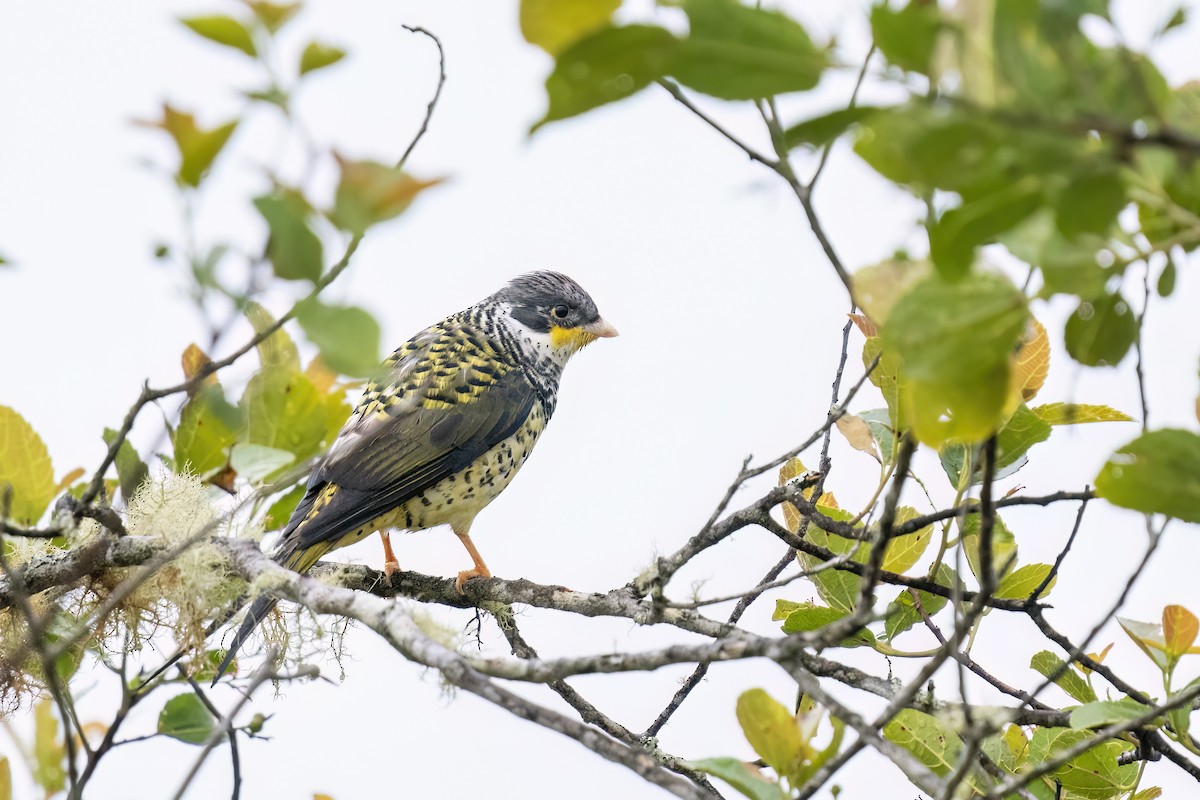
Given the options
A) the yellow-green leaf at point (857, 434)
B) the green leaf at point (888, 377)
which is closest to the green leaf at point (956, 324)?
the green leaf at point (888, 377)

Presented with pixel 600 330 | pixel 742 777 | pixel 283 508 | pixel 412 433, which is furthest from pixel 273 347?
pixel 600 330

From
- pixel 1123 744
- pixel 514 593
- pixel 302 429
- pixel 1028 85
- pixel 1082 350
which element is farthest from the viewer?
pixel 514 593

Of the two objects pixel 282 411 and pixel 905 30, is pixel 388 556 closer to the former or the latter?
pixel 282 411

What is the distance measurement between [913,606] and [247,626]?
5.33 ft

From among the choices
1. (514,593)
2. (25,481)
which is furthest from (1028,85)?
(514,593)

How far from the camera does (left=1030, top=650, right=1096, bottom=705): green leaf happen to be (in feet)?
8.34

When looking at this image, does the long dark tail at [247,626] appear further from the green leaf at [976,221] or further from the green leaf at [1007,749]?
the green leaf at [976,221]

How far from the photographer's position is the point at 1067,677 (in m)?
2.54

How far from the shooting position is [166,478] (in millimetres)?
2889

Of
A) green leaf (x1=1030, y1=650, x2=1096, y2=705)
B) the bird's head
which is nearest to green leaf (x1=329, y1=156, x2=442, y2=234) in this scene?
green leaf (x1=1030, y1=650, x2=1096, y2=705)

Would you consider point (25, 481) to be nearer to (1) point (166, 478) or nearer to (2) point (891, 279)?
(1) point (166, 478)

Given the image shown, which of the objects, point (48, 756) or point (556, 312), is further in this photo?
point (556, 312)

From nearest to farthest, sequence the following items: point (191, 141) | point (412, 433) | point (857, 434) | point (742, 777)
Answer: point (191, 141)
point (742, 777)
point (857, 434)
point (412, 433)

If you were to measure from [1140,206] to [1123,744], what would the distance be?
1.61 metres
